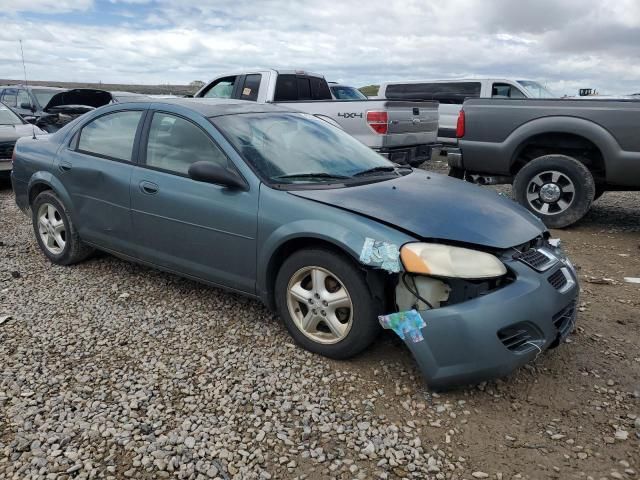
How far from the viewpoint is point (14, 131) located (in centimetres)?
893

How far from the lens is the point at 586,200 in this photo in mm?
6141

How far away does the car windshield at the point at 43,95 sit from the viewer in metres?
13.2

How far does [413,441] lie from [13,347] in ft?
8.59

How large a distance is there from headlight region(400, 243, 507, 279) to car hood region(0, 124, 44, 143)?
823 centimetres

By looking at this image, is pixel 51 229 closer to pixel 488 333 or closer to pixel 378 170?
pixel 378 170

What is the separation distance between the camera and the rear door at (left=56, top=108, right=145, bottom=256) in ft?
13.5

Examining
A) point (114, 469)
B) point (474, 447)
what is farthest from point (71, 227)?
point (474, 447)

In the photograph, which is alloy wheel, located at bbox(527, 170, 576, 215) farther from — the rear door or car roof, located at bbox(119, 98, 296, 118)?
the rear door

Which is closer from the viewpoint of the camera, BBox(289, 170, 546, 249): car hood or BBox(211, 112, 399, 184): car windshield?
BBox(289, 170, 546, 249): car hood

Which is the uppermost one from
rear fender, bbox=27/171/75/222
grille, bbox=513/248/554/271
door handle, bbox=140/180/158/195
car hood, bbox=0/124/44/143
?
car hood, bbox=0/124/44/143

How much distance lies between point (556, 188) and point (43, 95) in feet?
41.3

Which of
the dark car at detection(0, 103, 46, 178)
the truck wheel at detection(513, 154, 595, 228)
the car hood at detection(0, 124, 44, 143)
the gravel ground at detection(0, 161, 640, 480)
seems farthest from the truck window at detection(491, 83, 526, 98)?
the car hood at detection(0, 124, 44, 143)

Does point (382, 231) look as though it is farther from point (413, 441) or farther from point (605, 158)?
point (605, 158)

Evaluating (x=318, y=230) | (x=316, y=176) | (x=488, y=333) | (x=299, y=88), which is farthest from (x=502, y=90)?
(x=488, y=333)
